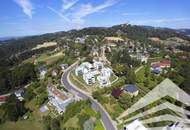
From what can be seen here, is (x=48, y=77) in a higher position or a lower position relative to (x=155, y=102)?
lower

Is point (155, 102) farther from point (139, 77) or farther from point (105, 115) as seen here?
point (139, 77)

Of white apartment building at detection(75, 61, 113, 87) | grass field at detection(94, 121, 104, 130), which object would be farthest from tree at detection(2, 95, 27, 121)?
grass field at detection(94, 121, 104, 130)

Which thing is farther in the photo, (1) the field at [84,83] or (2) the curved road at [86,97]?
Result: (1) the field at [84,83]

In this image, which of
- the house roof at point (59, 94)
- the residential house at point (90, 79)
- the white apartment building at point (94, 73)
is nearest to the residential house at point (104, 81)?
the white apartment building at point (94, 73)

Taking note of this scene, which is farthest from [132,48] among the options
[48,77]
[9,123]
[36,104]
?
[9,123]

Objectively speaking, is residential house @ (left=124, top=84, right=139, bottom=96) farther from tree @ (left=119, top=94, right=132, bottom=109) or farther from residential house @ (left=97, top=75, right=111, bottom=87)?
residential house @ (left=97, top=75, right=111, bottom=87)

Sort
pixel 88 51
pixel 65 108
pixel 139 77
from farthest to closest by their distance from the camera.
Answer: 1. pixel 88 51
2. pixel 139 77
3. pixel 65 108

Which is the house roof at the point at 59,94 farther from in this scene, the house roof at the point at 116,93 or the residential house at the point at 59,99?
the house roof at the point at 116,93
